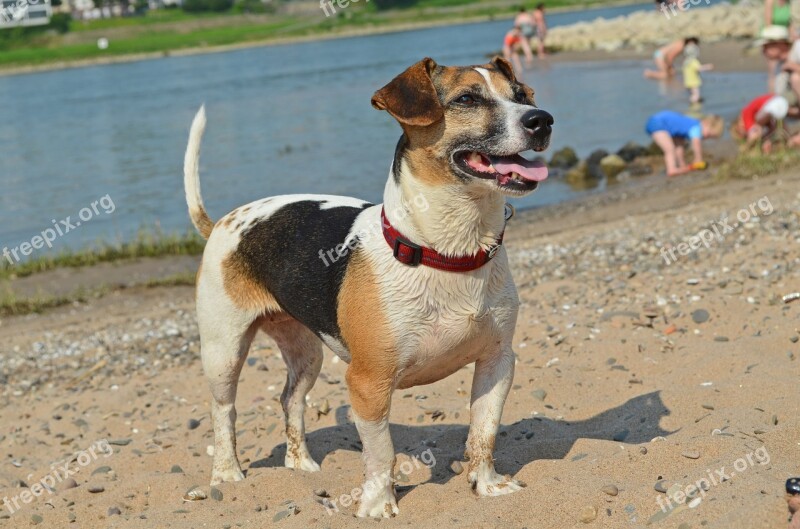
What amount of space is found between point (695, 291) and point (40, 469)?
16.7ft

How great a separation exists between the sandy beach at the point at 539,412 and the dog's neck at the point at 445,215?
3.95 feet

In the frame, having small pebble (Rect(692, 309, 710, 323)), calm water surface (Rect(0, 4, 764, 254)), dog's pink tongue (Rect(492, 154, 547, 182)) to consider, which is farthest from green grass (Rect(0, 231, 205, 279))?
A: dog's pink tongue (Rect(492, 154, 547, 182))

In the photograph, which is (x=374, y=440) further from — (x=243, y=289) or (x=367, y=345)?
(x=243, y=289)

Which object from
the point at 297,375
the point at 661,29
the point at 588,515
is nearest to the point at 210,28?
the point at 661,29

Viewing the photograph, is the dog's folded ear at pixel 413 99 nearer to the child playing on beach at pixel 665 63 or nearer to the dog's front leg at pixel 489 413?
the dog's front leg at pixel 489 413

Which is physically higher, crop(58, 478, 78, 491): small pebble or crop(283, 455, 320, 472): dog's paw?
crop(283, 455, 320, 472): dog's paw

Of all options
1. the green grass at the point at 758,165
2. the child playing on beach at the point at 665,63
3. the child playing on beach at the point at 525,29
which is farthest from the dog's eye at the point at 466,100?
the child playing on beach at the point at 525,29

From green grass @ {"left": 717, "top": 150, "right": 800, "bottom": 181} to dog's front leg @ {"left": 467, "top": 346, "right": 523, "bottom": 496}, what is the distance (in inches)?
415

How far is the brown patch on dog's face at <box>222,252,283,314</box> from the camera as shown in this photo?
5.26 metres

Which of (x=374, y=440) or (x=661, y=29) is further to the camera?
(x=661, y=29)

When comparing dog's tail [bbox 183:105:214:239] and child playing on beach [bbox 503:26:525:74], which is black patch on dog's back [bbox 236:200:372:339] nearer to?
dog's tail [bbox 183:105:214:239]

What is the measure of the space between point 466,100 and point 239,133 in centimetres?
2350

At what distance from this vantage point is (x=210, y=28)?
89750mm

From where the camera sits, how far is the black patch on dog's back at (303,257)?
4711 mm
